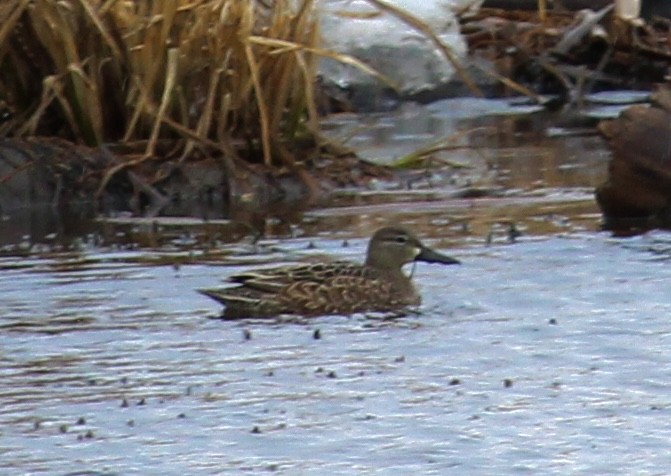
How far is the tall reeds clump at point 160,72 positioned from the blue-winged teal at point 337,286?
2333 millimetres

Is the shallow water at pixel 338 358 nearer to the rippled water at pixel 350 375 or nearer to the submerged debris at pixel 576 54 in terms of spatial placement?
the rippled water at pixel 350 375

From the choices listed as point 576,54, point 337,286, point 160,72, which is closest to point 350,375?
point 337,286

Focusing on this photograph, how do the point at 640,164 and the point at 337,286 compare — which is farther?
the point at 640,164

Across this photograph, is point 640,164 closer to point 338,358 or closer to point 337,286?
point 337,286

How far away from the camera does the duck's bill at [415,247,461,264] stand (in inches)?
392

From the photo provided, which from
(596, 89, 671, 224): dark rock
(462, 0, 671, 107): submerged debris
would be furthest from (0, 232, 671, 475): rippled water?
(462, 0, 671, 107): submerged debris

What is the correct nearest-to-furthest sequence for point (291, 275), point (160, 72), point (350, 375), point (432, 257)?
1. point (350, 375)
2. point (291, 275)
3. point (432, 257)
4. point (160, 72)

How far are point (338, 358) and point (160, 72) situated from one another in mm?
4260

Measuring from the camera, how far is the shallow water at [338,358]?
7.04 m

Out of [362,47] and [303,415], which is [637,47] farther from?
[303,415]

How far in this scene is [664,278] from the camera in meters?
9.86

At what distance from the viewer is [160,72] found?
12297 mm

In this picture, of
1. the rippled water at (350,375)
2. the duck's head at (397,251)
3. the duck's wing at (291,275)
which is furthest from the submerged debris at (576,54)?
the duck's wing at (291,275)

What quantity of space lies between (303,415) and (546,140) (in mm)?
8225
